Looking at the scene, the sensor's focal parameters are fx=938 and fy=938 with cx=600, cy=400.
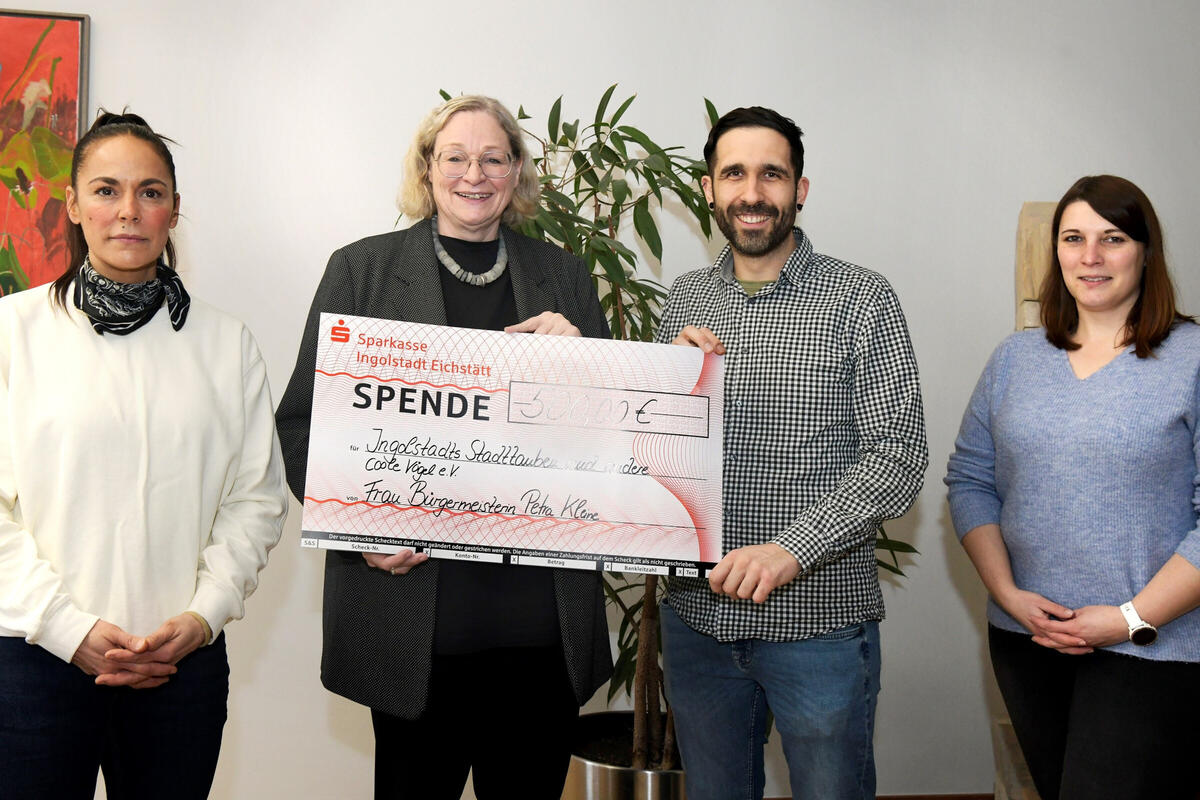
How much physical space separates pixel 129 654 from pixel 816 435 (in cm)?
118

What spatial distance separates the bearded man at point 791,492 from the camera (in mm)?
1646

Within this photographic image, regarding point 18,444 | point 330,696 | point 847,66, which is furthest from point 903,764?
point 18,444

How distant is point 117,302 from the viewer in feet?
4.98

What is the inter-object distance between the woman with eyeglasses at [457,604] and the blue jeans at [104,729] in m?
0.20

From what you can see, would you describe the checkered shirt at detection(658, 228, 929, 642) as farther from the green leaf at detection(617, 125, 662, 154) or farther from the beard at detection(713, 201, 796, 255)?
the green leaf at detection(617, 125, 662, 154)

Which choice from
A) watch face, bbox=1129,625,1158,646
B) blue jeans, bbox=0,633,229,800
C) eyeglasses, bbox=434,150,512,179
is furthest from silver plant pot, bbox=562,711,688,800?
eyeglasses, bbox=434,150,512,179

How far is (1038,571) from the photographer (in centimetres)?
175

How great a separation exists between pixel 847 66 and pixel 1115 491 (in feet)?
6.27

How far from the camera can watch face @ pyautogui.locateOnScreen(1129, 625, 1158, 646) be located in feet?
5.25

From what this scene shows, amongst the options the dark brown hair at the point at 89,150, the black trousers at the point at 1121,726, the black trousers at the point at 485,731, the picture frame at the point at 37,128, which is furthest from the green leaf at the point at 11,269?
the black trousers at the point at 1121,726

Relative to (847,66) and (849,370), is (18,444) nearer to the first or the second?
(849,370)

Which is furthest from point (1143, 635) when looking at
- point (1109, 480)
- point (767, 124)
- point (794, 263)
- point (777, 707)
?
point (767, 124)

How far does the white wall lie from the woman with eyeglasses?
1.45m

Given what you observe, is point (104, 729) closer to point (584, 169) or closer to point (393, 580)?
point (393, 580)
